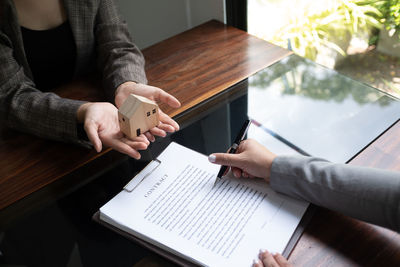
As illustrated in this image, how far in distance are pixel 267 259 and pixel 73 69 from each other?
0.93 metres

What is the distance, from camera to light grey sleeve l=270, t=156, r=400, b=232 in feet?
2.16

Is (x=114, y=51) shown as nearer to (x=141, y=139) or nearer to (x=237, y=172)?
(x=141, y=139)

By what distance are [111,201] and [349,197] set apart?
1.56 ft

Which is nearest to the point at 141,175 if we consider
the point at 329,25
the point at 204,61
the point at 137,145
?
the point at 137,145

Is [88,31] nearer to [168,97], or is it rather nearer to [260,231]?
[168,97]

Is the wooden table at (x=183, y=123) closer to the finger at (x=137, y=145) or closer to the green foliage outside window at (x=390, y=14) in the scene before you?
the finger at (x=137, y=145)

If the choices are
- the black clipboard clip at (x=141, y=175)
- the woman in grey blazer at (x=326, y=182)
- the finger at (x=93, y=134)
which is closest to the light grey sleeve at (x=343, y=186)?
the woman in grey blazer at (x=326, y=182)

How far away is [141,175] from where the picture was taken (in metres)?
0.82

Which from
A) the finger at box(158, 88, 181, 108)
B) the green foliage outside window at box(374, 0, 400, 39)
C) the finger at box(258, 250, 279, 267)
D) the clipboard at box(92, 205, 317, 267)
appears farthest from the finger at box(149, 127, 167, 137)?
the green foliage outside window at box(374, 0, 400, 39)

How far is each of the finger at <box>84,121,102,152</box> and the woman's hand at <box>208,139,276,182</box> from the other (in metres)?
0.25

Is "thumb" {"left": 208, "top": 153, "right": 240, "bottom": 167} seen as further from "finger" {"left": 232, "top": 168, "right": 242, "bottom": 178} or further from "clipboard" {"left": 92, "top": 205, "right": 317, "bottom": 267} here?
"clipboard" {"left": 92, "top": 205, "right": 317, "bottom": 267}

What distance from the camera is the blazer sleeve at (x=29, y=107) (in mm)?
940

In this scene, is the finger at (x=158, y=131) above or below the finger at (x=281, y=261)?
above

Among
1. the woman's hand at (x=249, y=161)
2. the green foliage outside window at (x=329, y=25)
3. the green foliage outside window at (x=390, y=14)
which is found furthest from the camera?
the green foliage outside window at (x=329, y=25)
